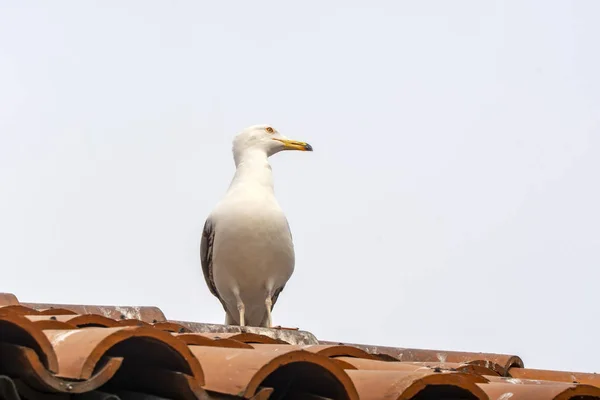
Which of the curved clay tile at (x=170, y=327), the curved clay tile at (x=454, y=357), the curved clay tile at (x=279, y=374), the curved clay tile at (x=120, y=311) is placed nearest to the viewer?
the curved clay tile at (x=279, y=374)

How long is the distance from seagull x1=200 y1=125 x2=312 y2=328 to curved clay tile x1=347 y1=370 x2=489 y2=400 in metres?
3.69

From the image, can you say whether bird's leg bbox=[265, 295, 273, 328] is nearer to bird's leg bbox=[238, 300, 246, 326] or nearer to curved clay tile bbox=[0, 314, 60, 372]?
bird's leg bbox=[238, 300, 246, 326]

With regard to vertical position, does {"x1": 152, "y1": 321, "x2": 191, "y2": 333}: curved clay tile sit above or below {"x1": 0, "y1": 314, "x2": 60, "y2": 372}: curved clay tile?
above

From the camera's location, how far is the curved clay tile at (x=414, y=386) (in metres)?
3.48

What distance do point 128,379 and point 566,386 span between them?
5.05ft

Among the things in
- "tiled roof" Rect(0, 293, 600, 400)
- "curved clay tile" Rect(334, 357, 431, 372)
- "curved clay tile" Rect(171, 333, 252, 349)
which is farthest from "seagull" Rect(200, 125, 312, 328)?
"tiled roof" Rect(0, 293, 600, 400)

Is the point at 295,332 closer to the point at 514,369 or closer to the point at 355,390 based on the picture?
the point at 514,369

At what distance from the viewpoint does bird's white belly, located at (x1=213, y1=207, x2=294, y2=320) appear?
7.30 meters

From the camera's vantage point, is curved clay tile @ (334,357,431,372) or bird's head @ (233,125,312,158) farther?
bird's head @ (233,125,312,158)

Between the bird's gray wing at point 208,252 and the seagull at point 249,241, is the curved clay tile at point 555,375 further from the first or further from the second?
the bird's gray wing at point 208,252

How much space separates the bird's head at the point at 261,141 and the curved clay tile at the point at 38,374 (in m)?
5.19

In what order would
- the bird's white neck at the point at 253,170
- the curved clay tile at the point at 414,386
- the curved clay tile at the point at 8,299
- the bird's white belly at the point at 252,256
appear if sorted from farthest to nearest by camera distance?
the bird's white neck at the point at 253,170 < the bird's white belly at the point at 252,256 < the curved clay tile at the point at 8,299 < the curved clay tile at the point at 414,386

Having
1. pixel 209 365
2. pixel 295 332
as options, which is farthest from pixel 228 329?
pixel 209 365

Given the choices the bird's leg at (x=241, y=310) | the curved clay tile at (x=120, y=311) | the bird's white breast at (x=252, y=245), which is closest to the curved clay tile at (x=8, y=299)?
the curved clay tile at (x=120, y=311)
